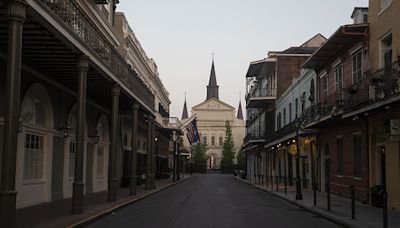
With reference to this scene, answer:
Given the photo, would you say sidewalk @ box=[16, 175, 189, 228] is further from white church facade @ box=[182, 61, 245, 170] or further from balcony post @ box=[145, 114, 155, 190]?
white church facade @ box=[182, 61, 245, 170]

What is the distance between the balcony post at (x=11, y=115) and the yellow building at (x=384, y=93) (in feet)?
34.5

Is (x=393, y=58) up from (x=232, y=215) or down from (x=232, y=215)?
up

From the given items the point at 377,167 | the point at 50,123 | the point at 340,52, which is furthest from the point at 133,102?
the point at 377,167

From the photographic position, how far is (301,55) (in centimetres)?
5088

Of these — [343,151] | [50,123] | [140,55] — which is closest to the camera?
[50,123]

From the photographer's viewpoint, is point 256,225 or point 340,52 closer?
point 256,225

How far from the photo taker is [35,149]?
2116cm

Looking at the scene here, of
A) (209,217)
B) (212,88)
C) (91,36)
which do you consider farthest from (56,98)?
(212,88)

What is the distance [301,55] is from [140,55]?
15433 mm

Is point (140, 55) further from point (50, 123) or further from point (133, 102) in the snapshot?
point (50, 123)

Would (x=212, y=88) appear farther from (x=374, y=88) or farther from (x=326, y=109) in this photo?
(x=374, y=88)

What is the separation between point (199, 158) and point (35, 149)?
94.4 m

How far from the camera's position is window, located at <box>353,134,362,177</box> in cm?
2483

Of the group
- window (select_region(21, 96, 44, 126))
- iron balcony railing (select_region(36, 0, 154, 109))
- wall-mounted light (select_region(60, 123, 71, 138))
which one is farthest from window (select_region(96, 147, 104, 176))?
window (select_region(21, 96, 44, 126))
